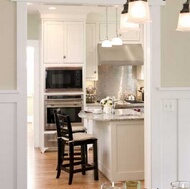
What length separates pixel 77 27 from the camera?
24.7ft

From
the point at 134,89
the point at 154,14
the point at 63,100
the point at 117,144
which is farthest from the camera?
the point at 134,89

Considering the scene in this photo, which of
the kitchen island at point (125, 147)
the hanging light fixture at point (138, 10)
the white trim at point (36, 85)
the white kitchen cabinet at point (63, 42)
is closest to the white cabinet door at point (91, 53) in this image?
the white kitchen cabinet at point (63, 42)

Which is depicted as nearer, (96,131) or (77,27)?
(96,131)

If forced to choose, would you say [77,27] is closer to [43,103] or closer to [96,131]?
[43,103]

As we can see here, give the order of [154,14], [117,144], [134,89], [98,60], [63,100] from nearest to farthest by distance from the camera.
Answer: [154,14] < [117,144] < [63,100] < [98,60] < [134,89]

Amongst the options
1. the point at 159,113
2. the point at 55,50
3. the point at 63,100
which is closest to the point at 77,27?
the point at 55,50

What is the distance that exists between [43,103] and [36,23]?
5.86 feet

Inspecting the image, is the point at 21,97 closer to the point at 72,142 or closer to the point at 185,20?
the point at 72,142

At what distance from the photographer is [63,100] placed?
741 cm

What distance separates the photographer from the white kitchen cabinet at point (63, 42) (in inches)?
294

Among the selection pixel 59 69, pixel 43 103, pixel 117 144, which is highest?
pixel 59 69

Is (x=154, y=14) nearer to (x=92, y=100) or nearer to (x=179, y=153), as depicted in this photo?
(x=179, y=153)

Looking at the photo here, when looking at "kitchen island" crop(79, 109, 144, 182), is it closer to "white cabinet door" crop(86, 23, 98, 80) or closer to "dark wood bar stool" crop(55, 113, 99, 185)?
"dark wood bar stool" crop(55, 113, 99, 185)

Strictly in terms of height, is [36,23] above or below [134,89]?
above
